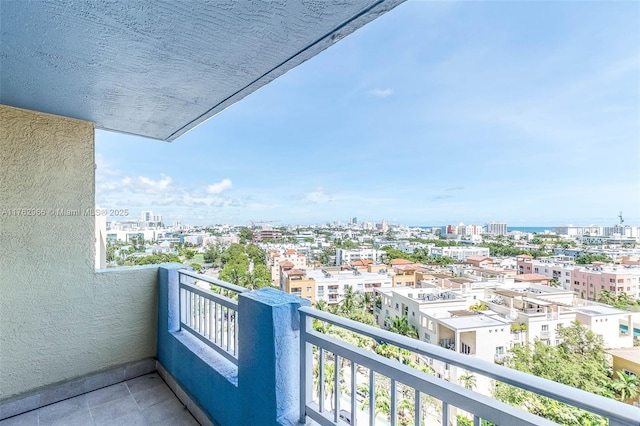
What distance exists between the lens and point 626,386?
3.44ft

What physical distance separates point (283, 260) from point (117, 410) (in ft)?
6.39

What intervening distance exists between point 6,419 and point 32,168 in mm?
2169

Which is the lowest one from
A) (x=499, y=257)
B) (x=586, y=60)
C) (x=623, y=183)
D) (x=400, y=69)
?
(x=499, y=257)

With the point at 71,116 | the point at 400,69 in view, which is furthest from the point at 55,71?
the point at 400,69

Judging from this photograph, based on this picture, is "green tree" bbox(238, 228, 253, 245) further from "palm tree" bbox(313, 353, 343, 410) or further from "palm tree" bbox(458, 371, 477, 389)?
"palm tree" bbox(458, 371, 477, 389)

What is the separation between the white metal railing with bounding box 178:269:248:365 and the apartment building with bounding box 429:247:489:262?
1.94 m

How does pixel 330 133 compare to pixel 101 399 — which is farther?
pixel 330 133

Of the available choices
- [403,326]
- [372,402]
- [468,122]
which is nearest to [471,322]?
[403,326]

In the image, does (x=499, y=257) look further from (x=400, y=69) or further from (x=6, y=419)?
(x=400, y=69)

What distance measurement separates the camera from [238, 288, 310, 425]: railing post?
5.35 feet

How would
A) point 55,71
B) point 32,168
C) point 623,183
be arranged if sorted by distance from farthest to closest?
point 32,168, point 55,71, point 623,183

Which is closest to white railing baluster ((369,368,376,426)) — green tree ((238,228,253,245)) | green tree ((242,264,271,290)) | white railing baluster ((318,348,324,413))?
white railing baluster ((318,348,324,413))

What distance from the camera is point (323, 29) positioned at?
5.17ft

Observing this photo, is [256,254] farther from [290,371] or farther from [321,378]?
[321,378]
